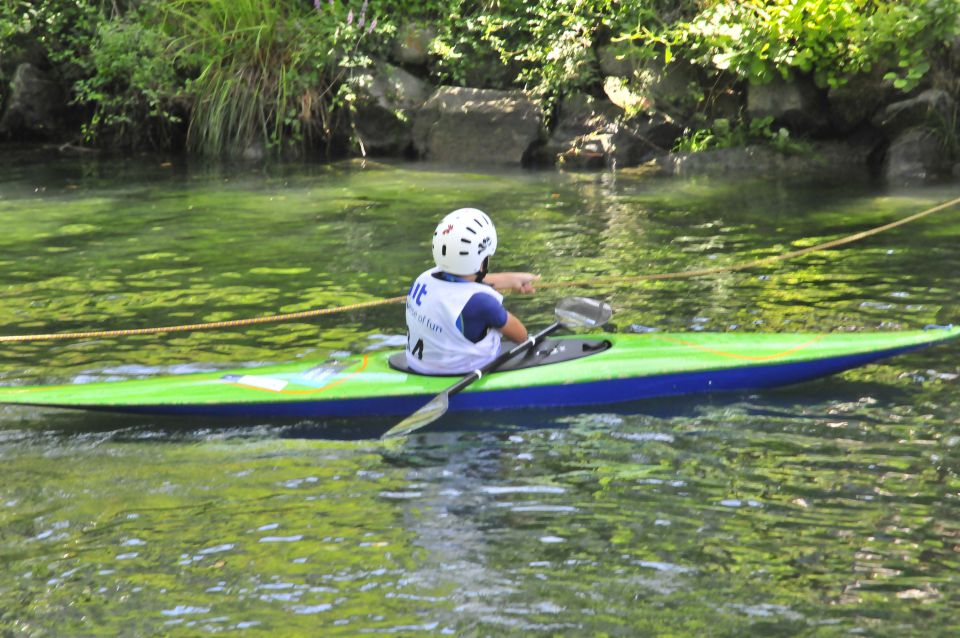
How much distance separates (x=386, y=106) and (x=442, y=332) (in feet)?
27.9

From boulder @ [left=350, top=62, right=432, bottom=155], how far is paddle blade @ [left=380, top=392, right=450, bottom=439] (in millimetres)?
8608

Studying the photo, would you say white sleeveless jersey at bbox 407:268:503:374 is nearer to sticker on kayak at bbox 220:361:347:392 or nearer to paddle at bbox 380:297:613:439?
paddle at bbox 380:297:613:439

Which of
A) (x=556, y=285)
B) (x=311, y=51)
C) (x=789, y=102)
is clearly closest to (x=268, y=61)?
(x=311, y=51)

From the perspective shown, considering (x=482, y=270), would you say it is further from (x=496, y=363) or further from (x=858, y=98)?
(x=858, y=98)

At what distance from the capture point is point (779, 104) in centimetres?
1218

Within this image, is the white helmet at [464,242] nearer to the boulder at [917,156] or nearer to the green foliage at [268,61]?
the boulder at [917,156]

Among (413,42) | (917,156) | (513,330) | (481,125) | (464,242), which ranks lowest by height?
(513,330)

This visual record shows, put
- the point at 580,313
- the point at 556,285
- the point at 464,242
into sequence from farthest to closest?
the point at 556,285 → the point at 580,313 → the point at 464,242

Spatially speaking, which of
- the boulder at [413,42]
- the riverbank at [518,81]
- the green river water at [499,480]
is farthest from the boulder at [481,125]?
the green river water at [499,480]

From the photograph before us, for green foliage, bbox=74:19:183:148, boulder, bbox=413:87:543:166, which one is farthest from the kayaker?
green foliage, bbox=74:19:183:148

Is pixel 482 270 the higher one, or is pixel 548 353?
pixel 482 270

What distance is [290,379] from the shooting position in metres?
5.90

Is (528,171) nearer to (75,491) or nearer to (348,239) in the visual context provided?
(348,239)

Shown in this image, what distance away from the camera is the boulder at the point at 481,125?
13.2m
